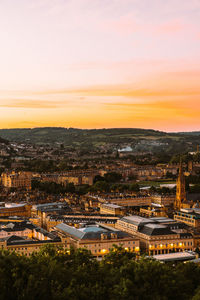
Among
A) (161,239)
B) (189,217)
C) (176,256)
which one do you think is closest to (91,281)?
(176,256)

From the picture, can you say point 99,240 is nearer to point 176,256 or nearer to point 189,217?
point 176,256

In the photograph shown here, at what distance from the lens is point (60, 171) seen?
170875 millimetres

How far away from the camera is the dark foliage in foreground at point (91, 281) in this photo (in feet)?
123

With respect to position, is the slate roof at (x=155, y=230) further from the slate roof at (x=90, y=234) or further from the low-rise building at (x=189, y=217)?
the low-rise building at (x=189, y=217)

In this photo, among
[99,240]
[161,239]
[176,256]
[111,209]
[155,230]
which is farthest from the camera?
[111,209]

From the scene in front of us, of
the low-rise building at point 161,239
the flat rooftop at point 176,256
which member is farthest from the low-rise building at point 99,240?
the flat rooftop at point 176,256

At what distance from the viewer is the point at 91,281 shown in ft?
136

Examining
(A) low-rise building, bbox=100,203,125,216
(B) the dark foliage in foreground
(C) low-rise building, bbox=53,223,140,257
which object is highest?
(B) the dark foliage in foreground

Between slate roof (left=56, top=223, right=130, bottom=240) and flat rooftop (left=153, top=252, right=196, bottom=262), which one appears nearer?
flat rooftop (left=153, top=252, right=196, bottom=262)

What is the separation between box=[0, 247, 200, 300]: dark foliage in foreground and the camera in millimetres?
37531

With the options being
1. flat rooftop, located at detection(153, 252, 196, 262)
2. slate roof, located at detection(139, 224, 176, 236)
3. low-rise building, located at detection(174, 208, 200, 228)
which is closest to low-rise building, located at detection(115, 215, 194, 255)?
slate roof, located at detection(139, 224, 176, 236)

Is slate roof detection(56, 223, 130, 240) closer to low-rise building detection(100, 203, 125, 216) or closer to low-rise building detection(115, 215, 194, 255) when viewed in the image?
low-rise building detection(115, 215, 194, 255)

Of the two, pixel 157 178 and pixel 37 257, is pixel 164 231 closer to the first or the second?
pixel 37 257

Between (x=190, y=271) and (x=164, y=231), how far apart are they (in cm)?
2104
